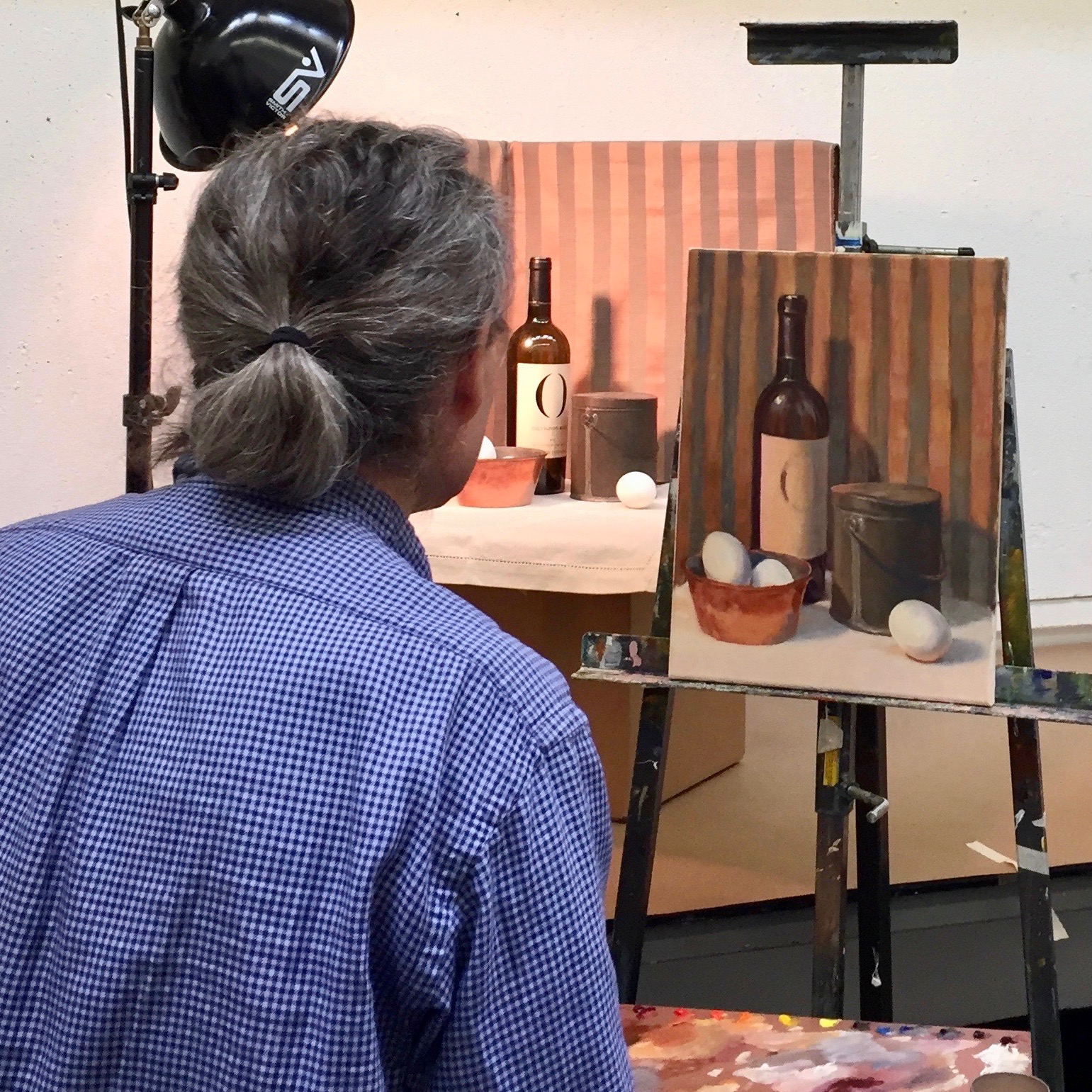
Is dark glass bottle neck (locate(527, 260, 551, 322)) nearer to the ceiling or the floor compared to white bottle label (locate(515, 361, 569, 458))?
nearer to the ceiling

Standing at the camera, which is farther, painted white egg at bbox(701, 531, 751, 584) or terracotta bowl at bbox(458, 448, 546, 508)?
terracotta bowl at bbox(458, 448, 546, 508)

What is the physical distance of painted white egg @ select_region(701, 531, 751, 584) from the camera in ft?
4.05

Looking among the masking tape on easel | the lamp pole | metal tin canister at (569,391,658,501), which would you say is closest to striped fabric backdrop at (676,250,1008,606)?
the masking tape on easel

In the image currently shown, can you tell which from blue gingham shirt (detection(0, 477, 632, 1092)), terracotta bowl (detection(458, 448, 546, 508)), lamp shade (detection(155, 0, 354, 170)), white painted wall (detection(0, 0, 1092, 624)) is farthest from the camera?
white painted wall (detection(0, 0, 1092, 624))

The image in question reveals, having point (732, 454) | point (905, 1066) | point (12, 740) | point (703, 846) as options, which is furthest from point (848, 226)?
point (703, 846)

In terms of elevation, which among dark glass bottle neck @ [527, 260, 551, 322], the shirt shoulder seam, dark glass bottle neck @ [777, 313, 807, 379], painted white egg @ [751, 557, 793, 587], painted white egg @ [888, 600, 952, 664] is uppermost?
dark glass bottle neck @ [527, 260, 551, 322]

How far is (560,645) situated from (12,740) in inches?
47.9

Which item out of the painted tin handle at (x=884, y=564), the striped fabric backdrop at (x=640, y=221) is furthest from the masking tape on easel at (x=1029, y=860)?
the striped fabric backdrop at (x=640, y=221)

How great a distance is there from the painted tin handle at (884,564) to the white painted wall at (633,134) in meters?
1.22

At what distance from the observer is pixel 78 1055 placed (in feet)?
2.11

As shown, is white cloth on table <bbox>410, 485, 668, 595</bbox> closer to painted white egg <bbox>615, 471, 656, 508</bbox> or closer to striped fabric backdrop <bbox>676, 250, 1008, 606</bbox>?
painted white egg <bbox>615, 471, 656, 508</bbox>

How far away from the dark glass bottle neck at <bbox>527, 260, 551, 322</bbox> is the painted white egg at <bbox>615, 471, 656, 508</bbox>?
10.3 inches

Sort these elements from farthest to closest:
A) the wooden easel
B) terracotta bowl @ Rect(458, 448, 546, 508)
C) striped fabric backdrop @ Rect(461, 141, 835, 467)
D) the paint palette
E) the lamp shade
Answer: striped fabric backdrop @ Rect(461, 141, 835, 467)
terracotta bowl @ Rect(458, 448, 546, 508)
the lamp shade
the wooden easel
the paint palette

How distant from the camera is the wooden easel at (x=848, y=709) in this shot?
46.4 inches
